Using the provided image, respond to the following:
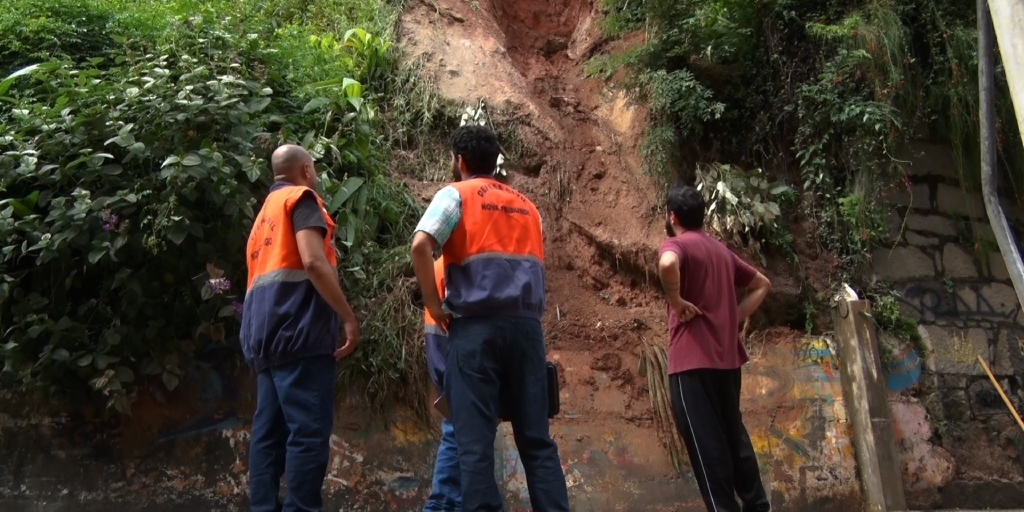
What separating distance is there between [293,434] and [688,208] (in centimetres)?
219

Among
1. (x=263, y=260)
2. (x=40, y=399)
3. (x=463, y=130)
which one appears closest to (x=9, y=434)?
(x=40, y=399)

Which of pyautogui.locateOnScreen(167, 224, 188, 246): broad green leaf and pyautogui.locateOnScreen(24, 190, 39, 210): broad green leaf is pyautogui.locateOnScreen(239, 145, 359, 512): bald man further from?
pyautogui.locateOnScreen(24, 190, 39, 210): broad green leaf

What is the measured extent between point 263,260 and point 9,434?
8.42ft

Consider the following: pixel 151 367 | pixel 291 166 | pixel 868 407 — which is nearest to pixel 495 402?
pixel 291 166

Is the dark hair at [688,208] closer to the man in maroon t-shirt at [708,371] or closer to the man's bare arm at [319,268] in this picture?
the man in maroon t-shirt at [708,371]

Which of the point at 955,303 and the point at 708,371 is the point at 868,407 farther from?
the point at 708,371

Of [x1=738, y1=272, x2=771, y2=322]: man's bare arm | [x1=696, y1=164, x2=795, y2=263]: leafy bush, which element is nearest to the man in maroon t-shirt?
[x1=738, y1=272, x2=771, y2=322]: man's bare arm

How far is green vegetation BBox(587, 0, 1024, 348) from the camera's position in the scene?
6832 millimetres

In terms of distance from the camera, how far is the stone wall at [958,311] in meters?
6.71

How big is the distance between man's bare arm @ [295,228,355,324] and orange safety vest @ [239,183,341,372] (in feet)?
0.24

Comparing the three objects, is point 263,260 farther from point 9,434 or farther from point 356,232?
point 9,434

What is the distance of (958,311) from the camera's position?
7.15 m

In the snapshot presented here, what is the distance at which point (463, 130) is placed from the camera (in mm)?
3893

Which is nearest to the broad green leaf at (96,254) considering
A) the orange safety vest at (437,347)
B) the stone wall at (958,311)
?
the orange safety vest at (437,347)
